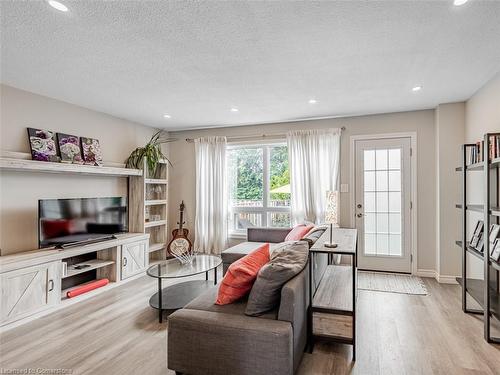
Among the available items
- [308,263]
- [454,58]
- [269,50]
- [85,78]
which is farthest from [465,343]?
[85,78]

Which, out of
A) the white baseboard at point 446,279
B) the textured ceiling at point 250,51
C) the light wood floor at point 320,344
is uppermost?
the textured ceiling at point 250,51

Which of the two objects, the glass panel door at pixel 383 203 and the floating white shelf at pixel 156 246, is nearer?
the glass panel door at pixel 383 203

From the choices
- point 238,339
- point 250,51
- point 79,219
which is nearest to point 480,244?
point 238,339

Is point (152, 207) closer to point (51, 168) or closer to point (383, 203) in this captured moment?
point (51, 168)

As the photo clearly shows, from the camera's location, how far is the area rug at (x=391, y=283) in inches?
145

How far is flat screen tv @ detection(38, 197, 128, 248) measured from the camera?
10.9 ft

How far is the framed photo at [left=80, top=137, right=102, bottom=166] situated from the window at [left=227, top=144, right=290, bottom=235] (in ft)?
7.27

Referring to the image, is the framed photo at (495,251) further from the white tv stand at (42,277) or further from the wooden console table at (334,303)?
the white tv stand at (42,277)

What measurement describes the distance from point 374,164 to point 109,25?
155 inches

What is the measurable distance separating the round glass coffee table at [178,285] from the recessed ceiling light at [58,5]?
7.69 ft

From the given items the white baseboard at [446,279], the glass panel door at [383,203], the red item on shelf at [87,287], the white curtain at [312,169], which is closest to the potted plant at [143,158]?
the red item on shelf at [87,287]

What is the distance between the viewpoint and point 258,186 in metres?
5.32

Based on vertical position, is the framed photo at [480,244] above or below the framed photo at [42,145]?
below

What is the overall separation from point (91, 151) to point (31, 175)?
0.86 m
